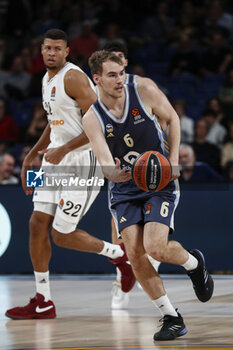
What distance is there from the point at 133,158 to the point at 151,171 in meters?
0.50

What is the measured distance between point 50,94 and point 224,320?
2.56 m

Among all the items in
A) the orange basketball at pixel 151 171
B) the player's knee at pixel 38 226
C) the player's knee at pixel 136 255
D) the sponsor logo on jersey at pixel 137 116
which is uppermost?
the sponsor logo on jersey at pixel 137 116

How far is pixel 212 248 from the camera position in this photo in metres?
9.24

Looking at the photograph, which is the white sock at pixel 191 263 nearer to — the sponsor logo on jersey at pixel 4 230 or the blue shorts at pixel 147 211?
the blue shorts at pixel 147 211

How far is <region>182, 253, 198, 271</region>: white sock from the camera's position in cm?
576

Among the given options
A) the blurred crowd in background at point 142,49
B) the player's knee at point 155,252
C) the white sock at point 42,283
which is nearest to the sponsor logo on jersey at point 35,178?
the white sock at point 42,283

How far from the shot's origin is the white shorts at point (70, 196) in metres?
6.77

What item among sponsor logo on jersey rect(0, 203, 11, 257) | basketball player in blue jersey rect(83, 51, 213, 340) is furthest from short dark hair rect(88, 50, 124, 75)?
sponsor logo on jersey rect(0, 203, 11, 257)

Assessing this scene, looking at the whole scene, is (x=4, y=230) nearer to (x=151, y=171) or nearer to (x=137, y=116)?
(x=137, y=116)

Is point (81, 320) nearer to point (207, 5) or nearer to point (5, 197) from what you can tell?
point (5, 197)

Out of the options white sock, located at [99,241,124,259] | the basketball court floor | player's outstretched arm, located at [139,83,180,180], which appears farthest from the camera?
white sock, located at [99,241,124,259]

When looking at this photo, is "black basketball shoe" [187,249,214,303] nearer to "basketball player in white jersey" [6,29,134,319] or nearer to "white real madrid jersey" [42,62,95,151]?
"basketball player in white jersey" [6,29,134,319]

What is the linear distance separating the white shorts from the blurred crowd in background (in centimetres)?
395

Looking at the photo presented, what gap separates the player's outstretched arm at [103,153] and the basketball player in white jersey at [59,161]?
1.03 meters
